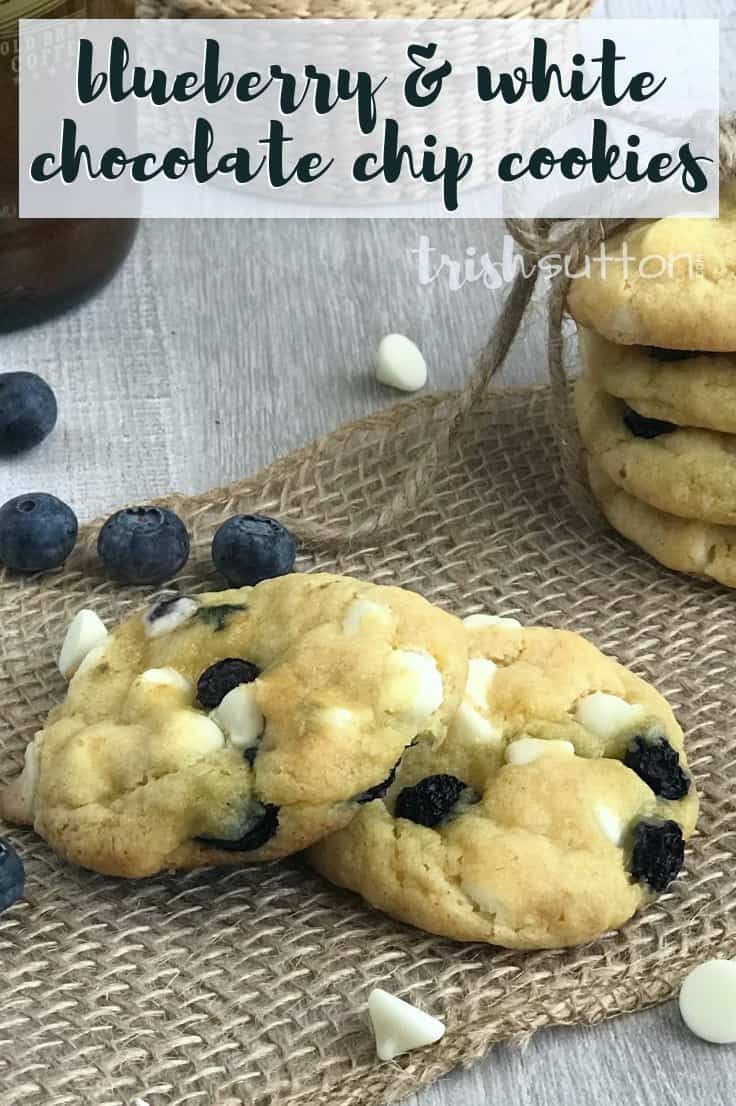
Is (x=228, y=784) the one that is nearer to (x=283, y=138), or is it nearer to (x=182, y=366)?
(x=182, y=366)

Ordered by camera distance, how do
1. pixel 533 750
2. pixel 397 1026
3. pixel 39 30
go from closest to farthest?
pixel 397 1026 → pixel 533 750 → pixel 39 30

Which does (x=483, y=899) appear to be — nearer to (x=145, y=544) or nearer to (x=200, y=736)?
(x=200, y=736)

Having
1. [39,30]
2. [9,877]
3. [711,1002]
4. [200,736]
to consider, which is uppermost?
[39,30]

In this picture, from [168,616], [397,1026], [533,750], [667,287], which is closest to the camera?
[397,1026]

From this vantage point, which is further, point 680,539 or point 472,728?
point 680,539

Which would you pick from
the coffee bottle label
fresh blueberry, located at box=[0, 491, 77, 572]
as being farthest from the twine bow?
the coffee bottle label

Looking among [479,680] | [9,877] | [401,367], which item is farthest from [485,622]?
[401,367]

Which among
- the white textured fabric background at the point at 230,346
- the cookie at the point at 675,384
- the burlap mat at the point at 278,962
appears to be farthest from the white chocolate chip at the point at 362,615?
the white textured fabric background at the point at 230,346

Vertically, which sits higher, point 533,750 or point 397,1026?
point 533,750
